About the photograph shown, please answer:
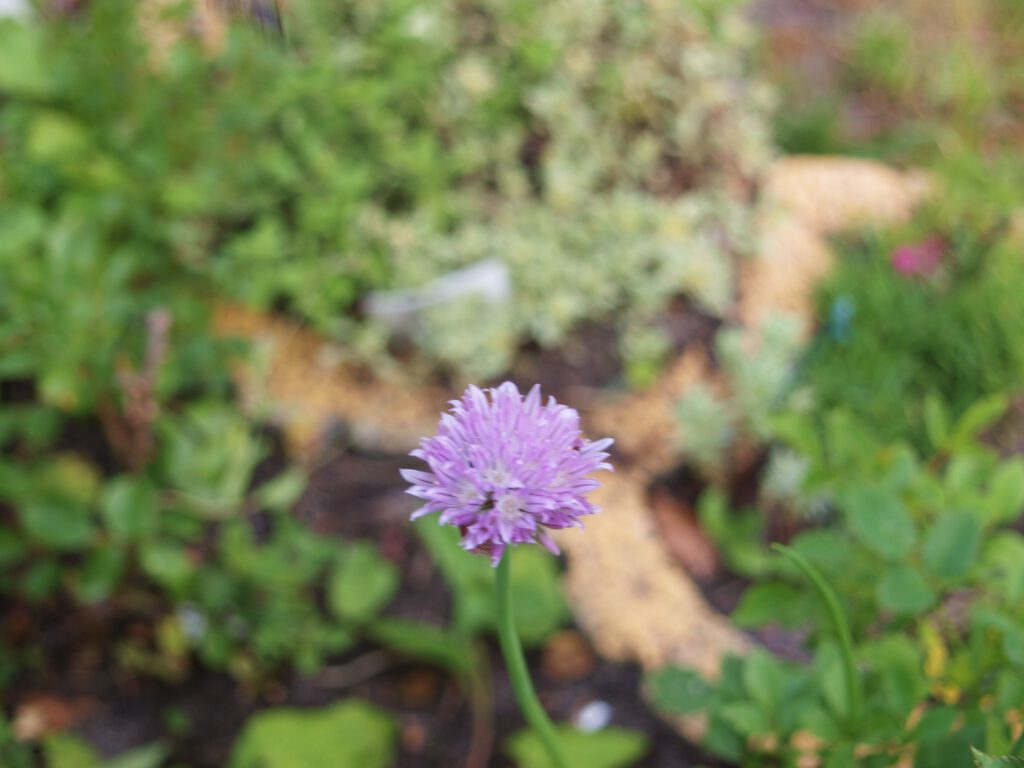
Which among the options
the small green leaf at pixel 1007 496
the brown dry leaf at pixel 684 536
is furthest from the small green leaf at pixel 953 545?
the brown dry leaf at pixel 684 536

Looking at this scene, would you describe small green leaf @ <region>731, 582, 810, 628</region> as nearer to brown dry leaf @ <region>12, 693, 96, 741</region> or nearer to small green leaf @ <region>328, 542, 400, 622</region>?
small green leaf @ <region>328, 542, 400, 622</region>

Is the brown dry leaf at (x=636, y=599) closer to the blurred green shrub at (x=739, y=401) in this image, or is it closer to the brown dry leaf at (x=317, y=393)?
the blurred green shrub at (x=739, y=401)

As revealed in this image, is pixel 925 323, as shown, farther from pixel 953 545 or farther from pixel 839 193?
pixel 953 545

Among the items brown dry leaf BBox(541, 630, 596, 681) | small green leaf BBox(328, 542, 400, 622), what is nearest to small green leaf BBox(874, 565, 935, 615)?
brown dry leaf BBox(541, 630, 596, 681)

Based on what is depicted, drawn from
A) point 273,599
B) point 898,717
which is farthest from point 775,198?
point 898,717

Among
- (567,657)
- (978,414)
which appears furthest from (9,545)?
(978,414)

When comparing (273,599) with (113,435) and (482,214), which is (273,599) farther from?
(482,214)
